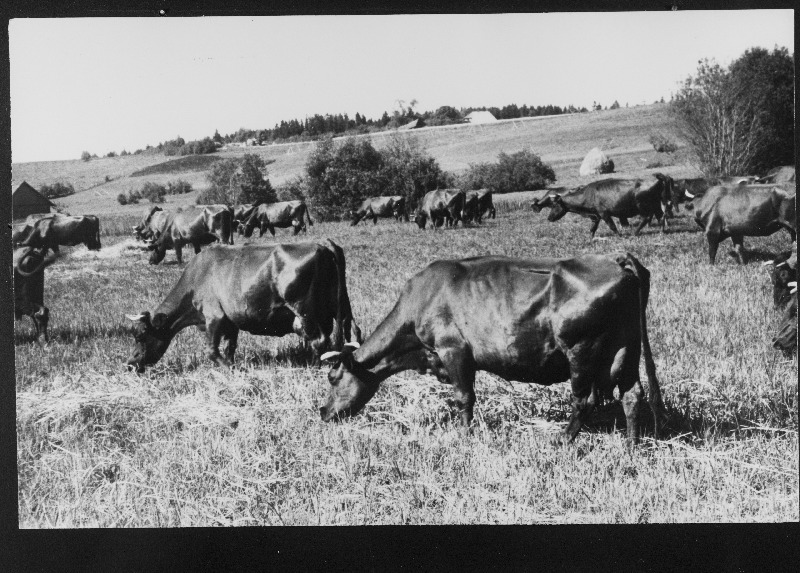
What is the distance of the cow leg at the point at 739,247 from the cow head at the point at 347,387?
11.3ft

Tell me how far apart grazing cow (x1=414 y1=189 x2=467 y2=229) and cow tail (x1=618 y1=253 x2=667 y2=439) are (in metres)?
1.86

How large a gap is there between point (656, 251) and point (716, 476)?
208 cm

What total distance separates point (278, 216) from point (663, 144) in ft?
11.9

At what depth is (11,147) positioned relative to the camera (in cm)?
693

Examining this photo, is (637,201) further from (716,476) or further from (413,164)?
(716,476)

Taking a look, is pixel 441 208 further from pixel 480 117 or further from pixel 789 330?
pixel 789 330

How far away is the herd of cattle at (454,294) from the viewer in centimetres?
593

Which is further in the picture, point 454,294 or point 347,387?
point 347,387

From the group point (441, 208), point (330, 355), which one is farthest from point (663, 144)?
point (330, 355)

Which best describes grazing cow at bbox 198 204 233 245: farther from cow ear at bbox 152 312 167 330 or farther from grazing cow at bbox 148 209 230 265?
cow ear at bbox 152 312 167 330

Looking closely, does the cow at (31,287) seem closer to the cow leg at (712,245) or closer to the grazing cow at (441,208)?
the grazing cow at (441,208)

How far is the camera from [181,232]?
25.3ft

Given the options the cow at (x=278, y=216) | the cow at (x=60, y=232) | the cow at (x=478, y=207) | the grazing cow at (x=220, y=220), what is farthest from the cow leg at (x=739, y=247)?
the cow at (x=60, y=232)

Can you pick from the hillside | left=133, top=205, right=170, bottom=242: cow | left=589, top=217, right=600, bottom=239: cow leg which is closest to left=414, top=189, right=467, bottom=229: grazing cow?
the hillside
